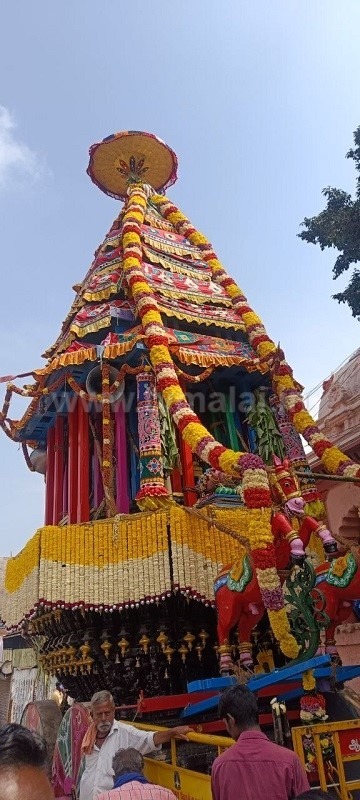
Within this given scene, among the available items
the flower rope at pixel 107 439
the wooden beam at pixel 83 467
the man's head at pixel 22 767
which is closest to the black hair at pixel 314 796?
the man's head at pixel 22 767

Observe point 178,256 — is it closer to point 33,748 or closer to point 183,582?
point 183,582

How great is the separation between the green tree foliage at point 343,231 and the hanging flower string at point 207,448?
3.59 m

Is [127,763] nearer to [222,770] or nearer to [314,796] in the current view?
[222,770]

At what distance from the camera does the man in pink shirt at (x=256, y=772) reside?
2.49 m

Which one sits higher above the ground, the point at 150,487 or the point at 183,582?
the point at 150,487

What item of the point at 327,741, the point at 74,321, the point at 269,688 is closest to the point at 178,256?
the point at 74,321

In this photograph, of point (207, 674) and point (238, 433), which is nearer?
point (207, 674)

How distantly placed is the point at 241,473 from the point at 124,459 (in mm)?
3003

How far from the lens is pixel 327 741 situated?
3.71 m

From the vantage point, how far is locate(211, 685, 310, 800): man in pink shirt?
2486 mm

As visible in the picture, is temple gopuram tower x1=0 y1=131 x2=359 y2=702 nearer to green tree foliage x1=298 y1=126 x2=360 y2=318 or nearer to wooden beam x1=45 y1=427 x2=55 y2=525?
wooden beam x1=45 y1=427 x2=55 y2=525

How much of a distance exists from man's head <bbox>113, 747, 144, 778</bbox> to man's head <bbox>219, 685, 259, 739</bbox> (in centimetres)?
50

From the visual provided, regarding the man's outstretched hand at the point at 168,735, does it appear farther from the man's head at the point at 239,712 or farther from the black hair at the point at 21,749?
the black hair at the point at 21,749

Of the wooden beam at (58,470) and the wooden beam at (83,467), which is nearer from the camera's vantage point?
the wooden beam at (83,467)
